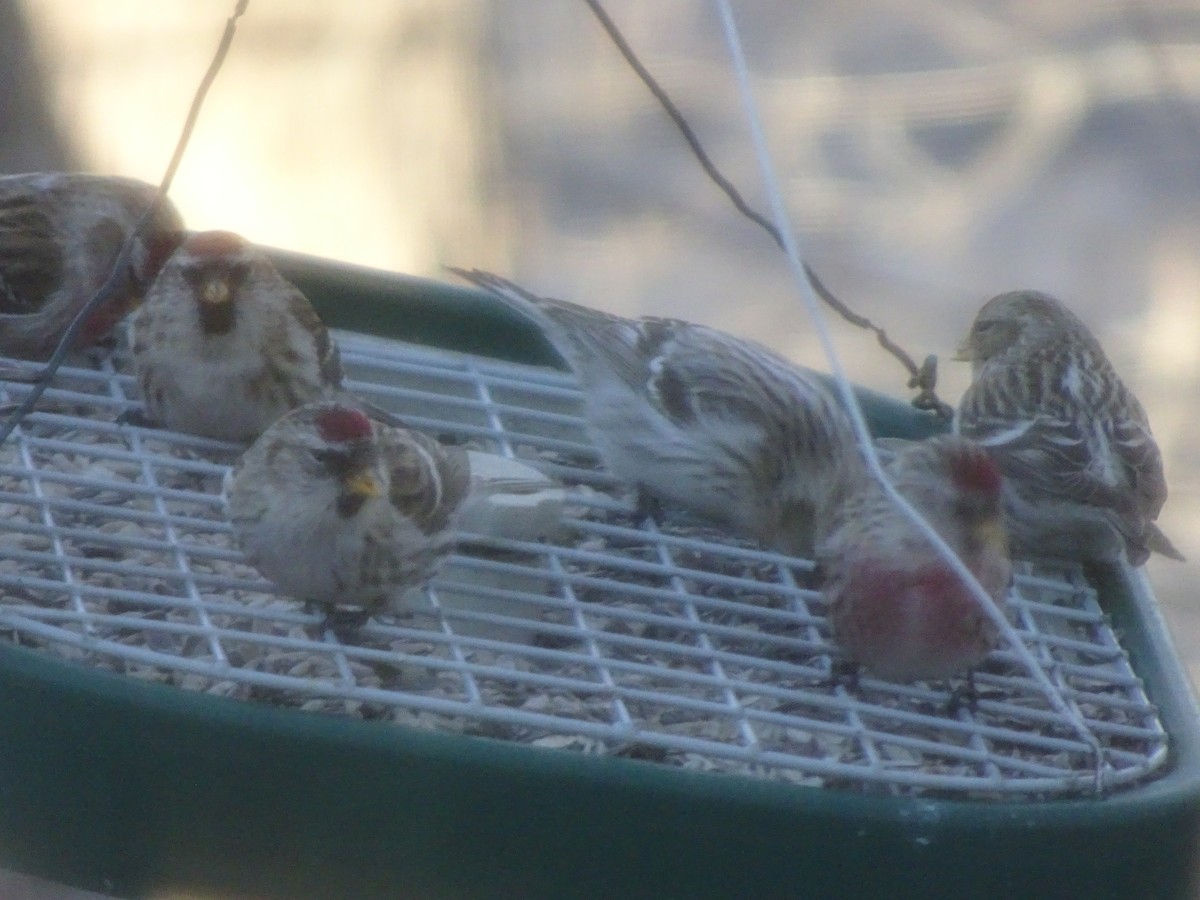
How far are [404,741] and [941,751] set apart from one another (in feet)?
1.68

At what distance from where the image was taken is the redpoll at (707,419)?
2443 mm

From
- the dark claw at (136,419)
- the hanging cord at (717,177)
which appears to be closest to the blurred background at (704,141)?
the hanging cord at (717,177)

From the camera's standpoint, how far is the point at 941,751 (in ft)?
5.86

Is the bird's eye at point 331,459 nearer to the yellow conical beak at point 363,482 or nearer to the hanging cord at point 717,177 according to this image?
the yellow conical beak at point 363,482

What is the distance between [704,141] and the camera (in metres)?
5.92

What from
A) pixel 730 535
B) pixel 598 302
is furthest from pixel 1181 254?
pixel 730 535

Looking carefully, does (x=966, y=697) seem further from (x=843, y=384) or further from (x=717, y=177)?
(x=717, y=177)

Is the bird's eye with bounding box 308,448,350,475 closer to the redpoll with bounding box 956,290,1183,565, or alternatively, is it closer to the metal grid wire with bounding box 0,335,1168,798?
the metal grid wire with bounding box 0,335,1168,798

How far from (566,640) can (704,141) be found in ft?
13.4

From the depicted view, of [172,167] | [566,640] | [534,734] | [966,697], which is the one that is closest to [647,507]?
[566,640]

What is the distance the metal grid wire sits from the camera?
1765 mm

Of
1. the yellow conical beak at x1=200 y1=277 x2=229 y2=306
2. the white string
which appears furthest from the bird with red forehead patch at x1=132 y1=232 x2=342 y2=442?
the white string

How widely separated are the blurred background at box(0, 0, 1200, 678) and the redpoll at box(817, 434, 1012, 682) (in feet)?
10.1

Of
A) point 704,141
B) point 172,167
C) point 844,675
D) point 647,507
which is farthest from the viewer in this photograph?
point 704,141
